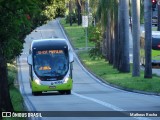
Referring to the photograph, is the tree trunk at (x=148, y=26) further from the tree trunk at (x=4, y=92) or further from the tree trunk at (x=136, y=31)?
the tree trunk at (x=4, y=92)

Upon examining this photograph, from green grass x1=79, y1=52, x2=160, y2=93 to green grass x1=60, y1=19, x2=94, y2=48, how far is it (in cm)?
1039

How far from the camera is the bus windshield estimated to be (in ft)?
126

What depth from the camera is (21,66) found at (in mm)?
66500

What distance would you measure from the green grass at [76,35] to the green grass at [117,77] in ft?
34.1

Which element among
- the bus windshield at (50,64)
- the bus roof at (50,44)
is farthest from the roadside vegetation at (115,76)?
the bus roof at (50,44)

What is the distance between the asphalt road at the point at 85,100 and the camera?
22.3 m

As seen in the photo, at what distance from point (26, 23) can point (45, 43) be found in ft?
54.2

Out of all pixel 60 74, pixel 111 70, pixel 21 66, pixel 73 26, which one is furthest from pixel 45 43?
pixel 73 26

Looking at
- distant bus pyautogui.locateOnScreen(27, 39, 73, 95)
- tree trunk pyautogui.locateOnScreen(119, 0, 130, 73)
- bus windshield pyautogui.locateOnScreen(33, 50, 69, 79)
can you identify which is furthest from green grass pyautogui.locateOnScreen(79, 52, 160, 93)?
bus windshield pyautogui.locateOnScreen(33, 50, 69, 79)

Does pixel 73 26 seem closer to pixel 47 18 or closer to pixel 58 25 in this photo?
pixel 58 25

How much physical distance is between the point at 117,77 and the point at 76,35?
4537cm

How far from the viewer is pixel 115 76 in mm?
50062

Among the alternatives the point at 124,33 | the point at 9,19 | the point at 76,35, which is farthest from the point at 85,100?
the point at 76,35

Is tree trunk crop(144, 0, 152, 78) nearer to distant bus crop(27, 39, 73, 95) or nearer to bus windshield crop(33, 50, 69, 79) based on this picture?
distant bus crop(27, 39, 73, 95)
